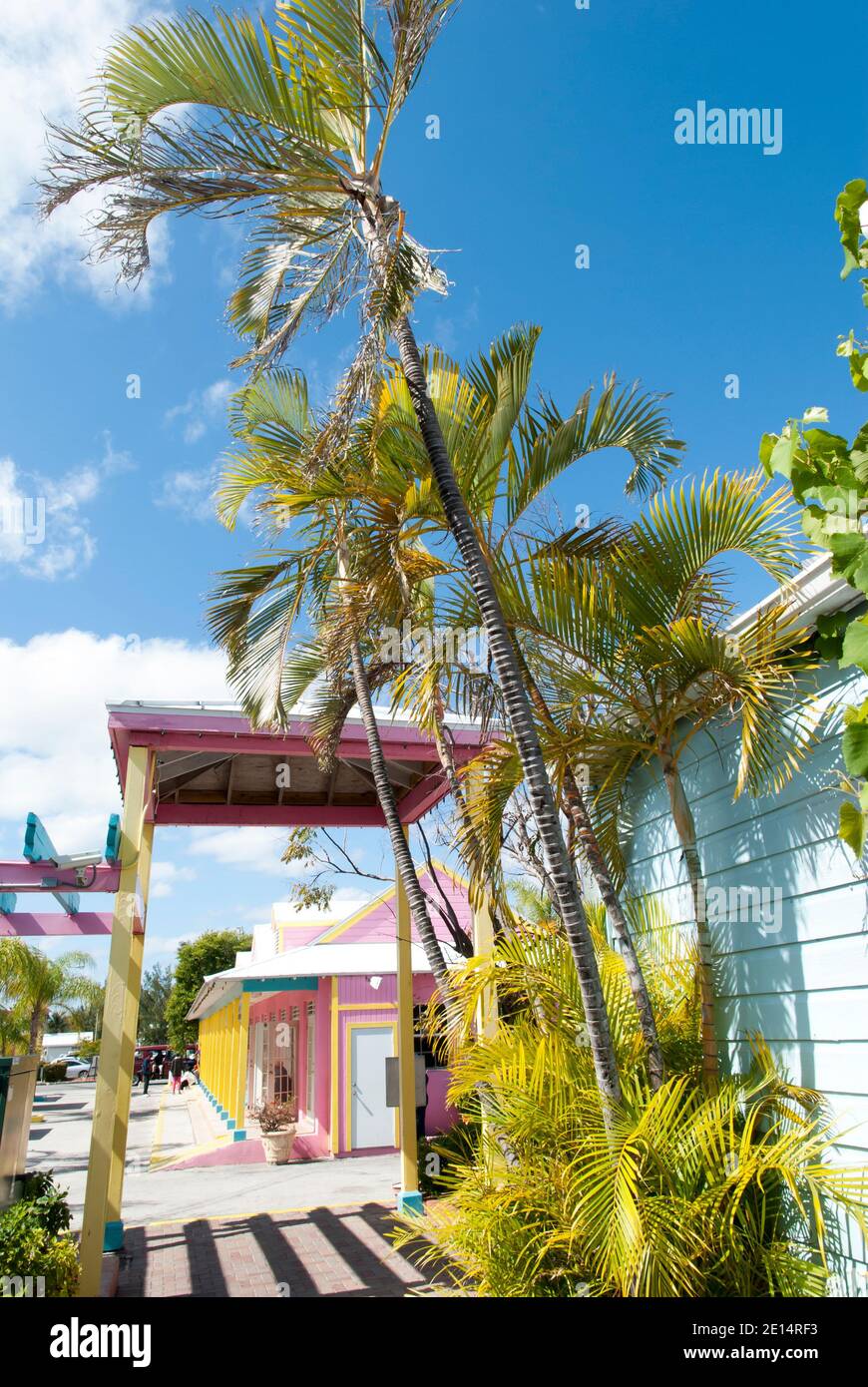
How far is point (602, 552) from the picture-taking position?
5016 millimetres

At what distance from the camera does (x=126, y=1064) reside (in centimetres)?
632

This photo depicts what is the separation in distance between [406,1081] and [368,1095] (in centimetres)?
601

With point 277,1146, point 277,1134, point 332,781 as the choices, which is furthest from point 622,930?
point 277,1146

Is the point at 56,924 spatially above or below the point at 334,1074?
above

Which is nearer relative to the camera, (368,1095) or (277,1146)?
(277,1146)

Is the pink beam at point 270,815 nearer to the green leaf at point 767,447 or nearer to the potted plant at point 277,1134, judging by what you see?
the potted plant at point 277,1134

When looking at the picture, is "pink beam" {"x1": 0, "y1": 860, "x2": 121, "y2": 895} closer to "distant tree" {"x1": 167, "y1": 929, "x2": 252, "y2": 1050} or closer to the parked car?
"distant tree" {"x1": 167, "y1": 929, "x2": 252, "y2": 1050}

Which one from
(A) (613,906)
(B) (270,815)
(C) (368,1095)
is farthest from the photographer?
(C) (368,1095)

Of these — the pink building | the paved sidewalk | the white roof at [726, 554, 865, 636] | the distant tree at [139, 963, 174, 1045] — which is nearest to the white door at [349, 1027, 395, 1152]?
the pink building

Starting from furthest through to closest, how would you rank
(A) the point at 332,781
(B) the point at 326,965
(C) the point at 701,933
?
(B) the point at 326,965, (A) the point at 332,781, (C) the point at 701,933

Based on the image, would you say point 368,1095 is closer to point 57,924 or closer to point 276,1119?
point 276,1119

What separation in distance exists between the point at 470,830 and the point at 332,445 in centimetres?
220

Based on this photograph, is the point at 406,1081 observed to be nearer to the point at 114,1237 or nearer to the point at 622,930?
the point at 114,1237

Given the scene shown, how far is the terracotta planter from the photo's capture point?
43.2 feet
